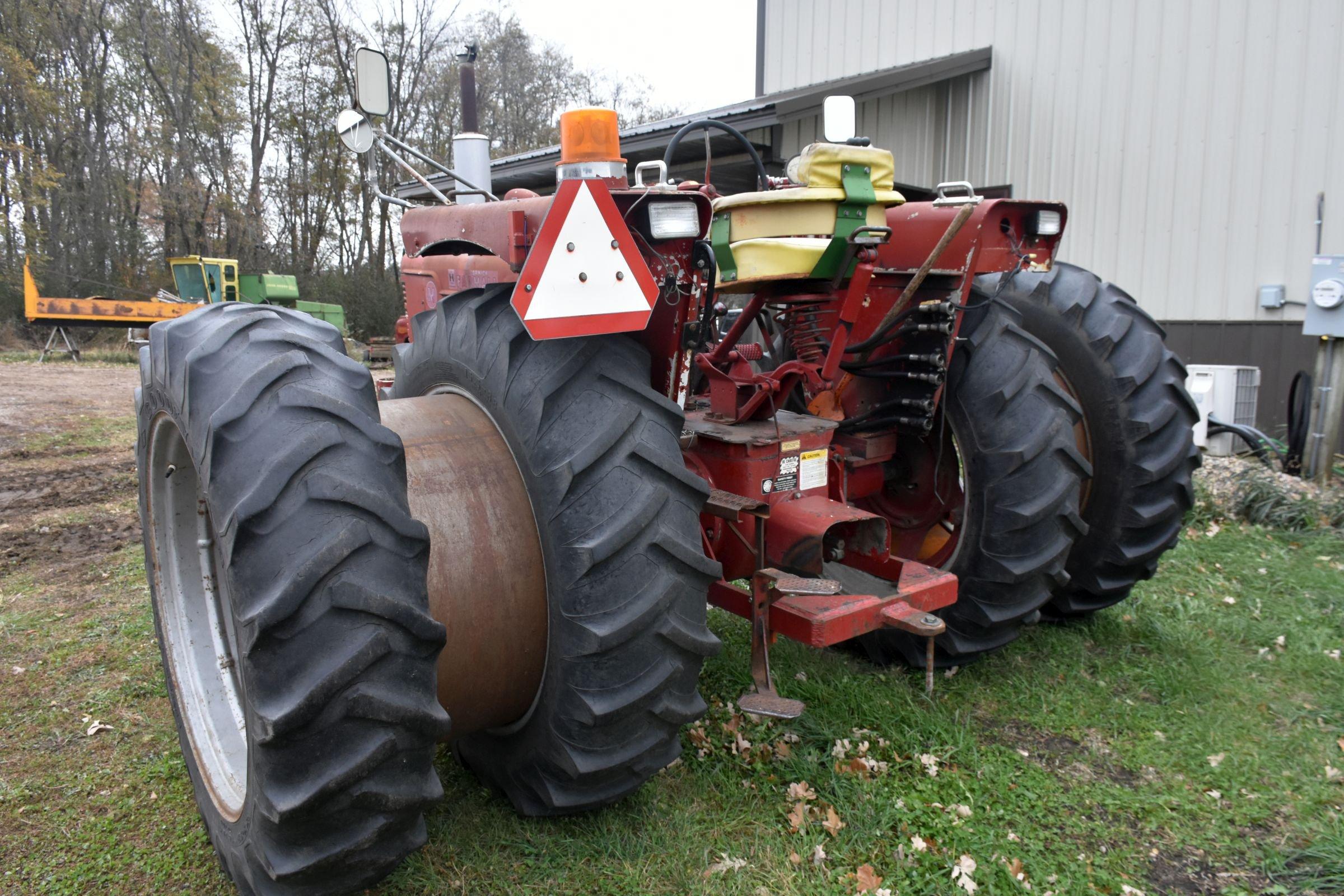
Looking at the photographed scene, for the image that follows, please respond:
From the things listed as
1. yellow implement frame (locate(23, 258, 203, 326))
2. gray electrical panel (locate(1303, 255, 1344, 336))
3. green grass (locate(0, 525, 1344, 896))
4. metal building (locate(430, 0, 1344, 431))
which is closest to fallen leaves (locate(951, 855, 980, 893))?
green grass (locate(0, 525, 1344, 896))

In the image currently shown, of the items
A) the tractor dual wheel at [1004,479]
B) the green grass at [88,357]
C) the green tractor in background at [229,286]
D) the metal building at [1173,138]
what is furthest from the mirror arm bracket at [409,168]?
the green grass at [88,357]

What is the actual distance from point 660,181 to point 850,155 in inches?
25.8

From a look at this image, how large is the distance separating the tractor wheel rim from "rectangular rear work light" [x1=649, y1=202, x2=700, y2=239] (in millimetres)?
1424

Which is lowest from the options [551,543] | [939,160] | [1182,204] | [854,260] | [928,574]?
[928,574]

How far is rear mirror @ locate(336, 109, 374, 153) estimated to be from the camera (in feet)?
12.4

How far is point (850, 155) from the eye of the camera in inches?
118

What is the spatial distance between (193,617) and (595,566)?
1339 mm

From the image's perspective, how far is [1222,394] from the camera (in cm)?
769

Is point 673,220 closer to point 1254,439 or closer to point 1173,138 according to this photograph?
point 1254,439

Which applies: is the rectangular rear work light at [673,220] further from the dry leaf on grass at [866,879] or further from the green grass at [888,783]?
the dry leaf on grass at [866,879]

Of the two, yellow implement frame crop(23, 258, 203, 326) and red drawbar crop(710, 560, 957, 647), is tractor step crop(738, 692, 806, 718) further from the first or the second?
yellow implement frame crop(23, 258, 203, 326)

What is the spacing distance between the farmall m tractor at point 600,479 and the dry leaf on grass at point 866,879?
50 cm

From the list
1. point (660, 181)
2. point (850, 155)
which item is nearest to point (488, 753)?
point (660, 181)

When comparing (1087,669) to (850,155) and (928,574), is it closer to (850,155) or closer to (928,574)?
(928,574)
